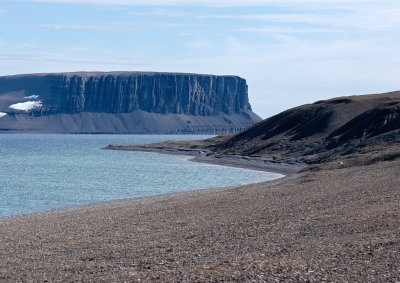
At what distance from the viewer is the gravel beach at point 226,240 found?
16703 mm

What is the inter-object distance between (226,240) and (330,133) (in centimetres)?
6569

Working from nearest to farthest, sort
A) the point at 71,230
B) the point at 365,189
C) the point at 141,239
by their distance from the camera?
the point at 141,239, the point at 71,230, the point at 365,189

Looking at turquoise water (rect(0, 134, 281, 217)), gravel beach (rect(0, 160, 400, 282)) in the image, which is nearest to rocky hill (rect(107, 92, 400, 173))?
turquoise water (rect(0, 134, 281, 217))

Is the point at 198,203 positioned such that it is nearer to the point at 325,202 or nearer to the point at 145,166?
the point at 325,202

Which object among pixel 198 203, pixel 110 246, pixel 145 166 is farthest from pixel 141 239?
pixel 145 166

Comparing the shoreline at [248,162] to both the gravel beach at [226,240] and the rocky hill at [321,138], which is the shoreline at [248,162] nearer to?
the rocky hill at [321,138]

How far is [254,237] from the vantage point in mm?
22141

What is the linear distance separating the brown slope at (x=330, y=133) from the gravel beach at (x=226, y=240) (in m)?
20.3

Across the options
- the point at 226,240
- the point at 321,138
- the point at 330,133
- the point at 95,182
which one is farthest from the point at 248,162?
the point at 226,240

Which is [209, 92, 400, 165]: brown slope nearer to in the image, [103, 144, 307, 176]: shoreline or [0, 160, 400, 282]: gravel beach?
[103, 144, 307, 176]: shoreline

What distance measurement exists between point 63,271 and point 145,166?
6494 cm

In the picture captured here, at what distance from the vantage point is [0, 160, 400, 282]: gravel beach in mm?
16703

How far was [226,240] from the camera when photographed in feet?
72.1

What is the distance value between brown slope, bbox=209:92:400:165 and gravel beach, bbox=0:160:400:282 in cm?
2026
